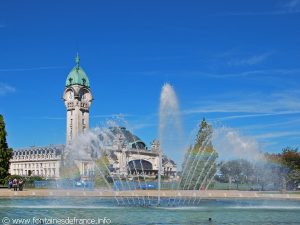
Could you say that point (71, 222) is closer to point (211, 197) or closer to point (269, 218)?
point (269, 218)

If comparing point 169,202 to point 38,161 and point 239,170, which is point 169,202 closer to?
point 239,170

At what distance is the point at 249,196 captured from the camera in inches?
1574

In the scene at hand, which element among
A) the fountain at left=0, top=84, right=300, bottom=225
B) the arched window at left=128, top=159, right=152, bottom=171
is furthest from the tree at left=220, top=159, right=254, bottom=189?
the arched window at left=128, top=159, right=152, bottom=171

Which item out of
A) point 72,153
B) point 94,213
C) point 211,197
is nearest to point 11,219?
point 94,213

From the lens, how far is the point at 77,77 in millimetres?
149375

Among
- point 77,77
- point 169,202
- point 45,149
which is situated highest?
point 77,77

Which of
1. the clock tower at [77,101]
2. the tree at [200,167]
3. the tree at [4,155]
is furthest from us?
the clock tower at [77,101]

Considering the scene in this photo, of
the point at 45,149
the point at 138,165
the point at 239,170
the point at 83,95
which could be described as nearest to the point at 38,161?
the point at 45,149

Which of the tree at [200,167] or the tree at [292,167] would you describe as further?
the tree at [292,167]

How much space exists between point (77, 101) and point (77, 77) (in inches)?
310

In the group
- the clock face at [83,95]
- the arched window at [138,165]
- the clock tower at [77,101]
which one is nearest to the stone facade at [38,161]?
the clock tower at [77,101]

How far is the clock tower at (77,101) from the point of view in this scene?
14850 cm

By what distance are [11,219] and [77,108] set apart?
428 ft

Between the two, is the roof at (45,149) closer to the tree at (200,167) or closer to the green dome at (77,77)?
the green dome at (77,77)
